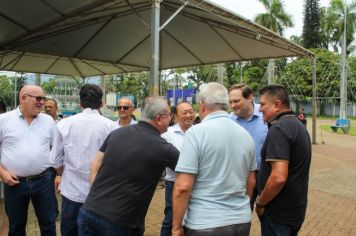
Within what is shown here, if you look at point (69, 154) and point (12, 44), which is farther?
point (12, 44)

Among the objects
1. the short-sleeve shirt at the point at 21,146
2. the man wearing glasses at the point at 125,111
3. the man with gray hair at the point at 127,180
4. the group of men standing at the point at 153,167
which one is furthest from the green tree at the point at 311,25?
the man with gray hair at the point at 127,180

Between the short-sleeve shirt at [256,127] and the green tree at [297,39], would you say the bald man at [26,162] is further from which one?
the green tree at [297,39]

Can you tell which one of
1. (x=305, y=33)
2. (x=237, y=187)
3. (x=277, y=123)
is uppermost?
(x=305, y=33)

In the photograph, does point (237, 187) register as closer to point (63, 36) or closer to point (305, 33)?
point (63, 36)

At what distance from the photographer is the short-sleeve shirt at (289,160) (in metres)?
2.85

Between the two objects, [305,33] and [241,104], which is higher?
[305,33]

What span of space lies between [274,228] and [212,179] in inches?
36.4

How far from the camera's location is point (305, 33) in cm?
6238

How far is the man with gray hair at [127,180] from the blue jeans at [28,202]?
53.1 inches

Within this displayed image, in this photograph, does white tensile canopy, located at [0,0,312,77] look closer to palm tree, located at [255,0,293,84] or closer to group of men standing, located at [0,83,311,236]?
group of men standing, located at [0,83,311,236]

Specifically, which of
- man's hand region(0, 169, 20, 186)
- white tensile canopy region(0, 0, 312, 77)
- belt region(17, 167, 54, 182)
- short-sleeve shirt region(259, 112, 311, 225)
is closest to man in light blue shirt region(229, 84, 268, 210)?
short-sleeve shirt region(259, 112, 311, 225)

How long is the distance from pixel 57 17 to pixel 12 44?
10.1ft

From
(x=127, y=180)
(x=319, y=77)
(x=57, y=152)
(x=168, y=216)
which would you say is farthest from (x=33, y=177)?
(x=319, y=77)

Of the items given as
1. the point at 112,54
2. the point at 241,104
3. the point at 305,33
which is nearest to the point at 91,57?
the point at 112,54
